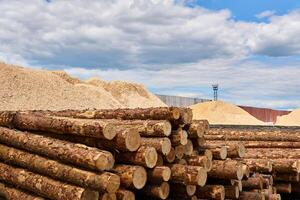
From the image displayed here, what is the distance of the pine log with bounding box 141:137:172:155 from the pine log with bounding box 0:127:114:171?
81 cm

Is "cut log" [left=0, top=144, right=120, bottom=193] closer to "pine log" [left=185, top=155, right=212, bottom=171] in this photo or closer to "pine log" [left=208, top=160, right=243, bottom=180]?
"pine log" [left=185, top=155, right=212, bottom=171]

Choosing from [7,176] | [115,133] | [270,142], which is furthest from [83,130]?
[270,142]

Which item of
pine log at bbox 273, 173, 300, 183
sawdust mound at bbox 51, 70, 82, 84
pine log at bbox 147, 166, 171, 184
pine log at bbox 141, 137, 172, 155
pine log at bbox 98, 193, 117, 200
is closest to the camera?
pine log at bbox 98, 193, 117, 200

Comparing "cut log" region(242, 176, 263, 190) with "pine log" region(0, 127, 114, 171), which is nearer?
"pine log" region(0, 127, 114, 171)

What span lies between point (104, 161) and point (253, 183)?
3427 mm

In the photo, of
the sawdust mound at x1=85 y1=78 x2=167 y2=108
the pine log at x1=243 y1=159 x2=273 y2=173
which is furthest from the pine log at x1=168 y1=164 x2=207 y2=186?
the sawdust mound at x1=85 y1=78 x2=167 y2=108

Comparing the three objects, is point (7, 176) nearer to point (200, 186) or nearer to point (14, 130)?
point (14, 130)

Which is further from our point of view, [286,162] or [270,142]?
[270,142]

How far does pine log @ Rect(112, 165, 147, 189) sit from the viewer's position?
22.8 feet

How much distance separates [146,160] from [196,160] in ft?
3.78

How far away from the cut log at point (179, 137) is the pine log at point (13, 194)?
2.36m

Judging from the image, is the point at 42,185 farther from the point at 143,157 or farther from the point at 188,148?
the point at 188,148

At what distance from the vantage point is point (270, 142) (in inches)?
469

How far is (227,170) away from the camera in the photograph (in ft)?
26.0
